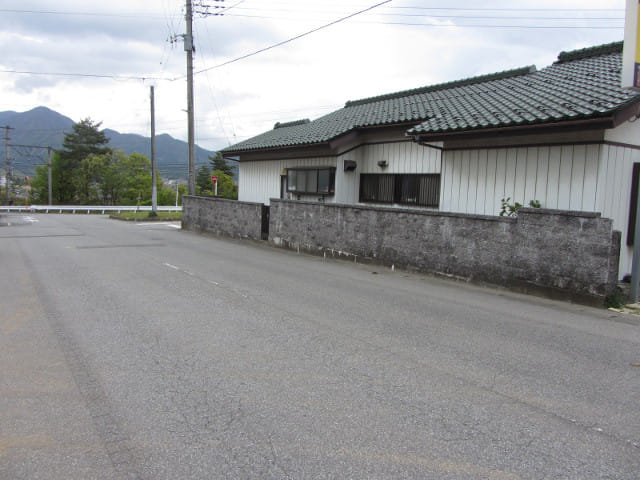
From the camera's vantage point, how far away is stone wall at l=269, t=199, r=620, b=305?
774 centimetres

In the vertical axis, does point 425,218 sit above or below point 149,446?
above

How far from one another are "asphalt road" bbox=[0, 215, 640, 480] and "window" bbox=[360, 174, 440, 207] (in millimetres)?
5811

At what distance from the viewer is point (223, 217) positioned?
62.0 ft

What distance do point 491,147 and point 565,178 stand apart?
1.95 meters

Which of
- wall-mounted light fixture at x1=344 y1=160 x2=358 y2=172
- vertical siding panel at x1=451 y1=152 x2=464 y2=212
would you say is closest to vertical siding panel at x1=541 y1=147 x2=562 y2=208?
vertical siding panel at x1=451 y1=152 x2=464 y2=212

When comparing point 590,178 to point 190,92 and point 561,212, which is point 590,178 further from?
point 190,92

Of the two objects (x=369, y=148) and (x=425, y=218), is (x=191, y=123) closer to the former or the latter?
(x=369, y=148)

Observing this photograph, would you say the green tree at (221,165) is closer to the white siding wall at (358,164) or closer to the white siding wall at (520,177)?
the white siding wall at (358,164)

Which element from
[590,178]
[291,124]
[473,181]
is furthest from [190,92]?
[590,178]

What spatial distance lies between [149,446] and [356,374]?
1.97 m

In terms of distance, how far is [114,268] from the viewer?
10.6m

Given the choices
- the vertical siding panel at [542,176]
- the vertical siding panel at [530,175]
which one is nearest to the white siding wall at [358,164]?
the vertical siding panel at [530,175]

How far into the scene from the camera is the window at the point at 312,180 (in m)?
16.4

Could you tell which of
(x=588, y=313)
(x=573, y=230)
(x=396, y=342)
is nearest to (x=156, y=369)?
(x=396, y=342)
